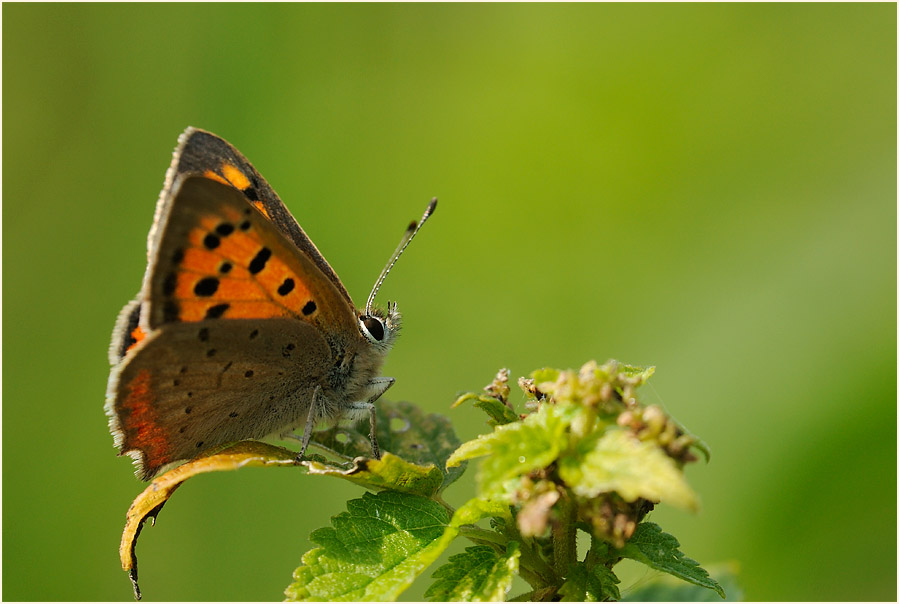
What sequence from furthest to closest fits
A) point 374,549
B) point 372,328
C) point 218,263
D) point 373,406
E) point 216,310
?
point 372,328
point 373,406
point 216,310
point 218,263
point 374,549

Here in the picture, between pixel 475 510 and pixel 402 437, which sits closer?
pixel 475 510

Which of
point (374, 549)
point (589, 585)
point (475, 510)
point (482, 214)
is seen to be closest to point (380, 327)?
point (374, 549)

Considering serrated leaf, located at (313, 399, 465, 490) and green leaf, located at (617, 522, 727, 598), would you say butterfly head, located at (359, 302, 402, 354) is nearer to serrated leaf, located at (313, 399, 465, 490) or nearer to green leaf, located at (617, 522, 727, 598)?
serrated leaf, located at (313, 399, 465, 490)

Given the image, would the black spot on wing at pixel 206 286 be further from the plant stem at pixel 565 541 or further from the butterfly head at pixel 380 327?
the plant stem at pixel 565 541

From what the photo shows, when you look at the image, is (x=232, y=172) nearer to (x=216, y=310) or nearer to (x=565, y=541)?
(x=216, y=310)

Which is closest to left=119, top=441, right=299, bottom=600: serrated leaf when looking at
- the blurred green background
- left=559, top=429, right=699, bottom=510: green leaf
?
left=559, top=429, right=699, bottom=510: green leaf
